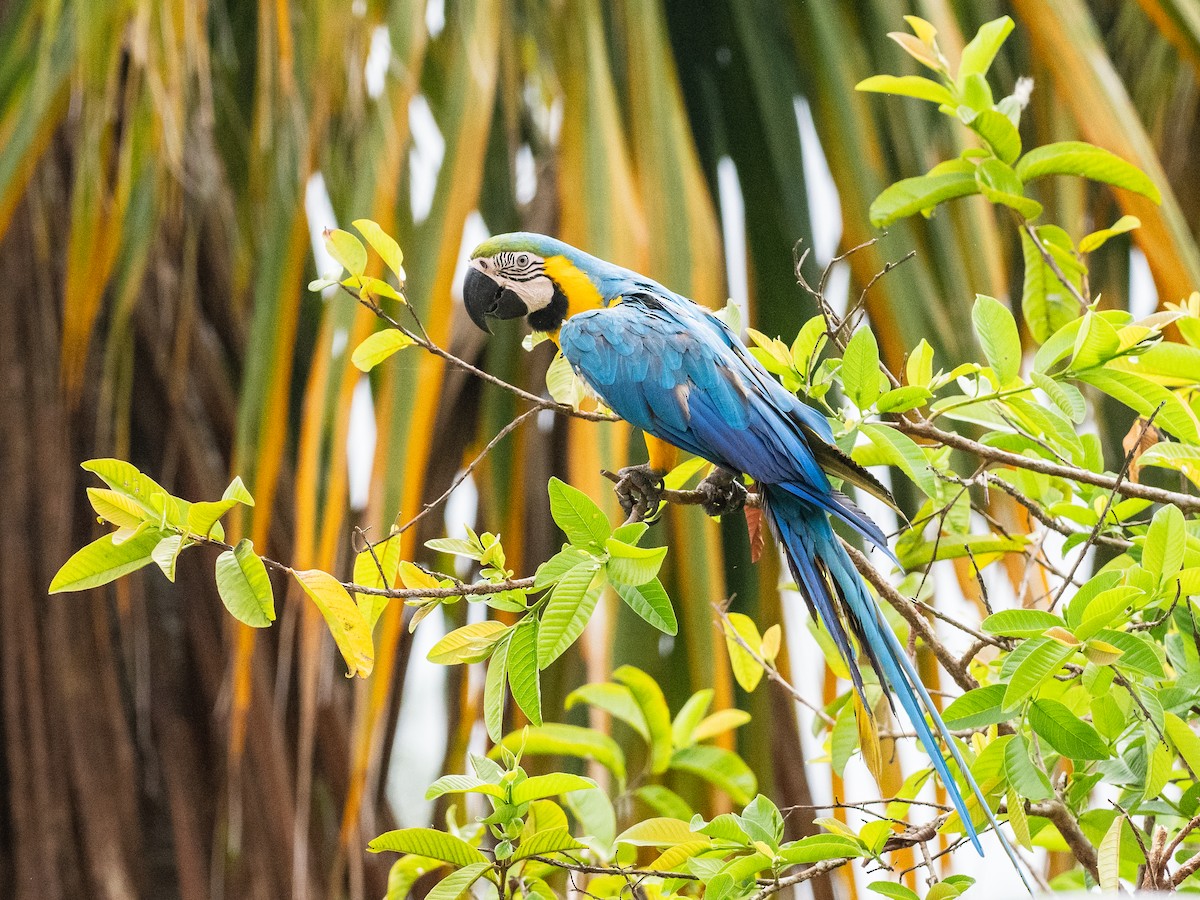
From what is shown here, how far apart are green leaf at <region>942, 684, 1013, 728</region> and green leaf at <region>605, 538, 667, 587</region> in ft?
0.78

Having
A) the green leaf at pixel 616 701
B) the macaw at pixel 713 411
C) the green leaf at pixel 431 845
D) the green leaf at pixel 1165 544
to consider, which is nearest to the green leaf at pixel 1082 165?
the macaw at pixel 713 411

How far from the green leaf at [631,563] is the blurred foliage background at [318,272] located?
0.52 metres

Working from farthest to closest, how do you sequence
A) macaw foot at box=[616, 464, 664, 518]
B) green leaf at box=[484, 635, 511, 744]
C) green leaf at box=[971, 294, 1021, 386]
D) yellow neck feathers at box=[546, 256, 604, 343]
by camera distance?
yellow neck feathers at box=[546, 256, 604, 343]
macaw foot at box=[616, 464, 664, 518]
green leaf at box=[971, 294, 1021, 386]
green leaf at box=[484, 635, 511, 744]

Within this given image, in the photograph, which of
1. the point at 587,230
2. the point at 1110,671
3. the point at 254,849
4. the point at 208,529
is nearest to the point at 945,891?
the point at 1110,671

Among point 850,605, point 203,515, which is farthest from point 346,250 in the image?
point 850,605

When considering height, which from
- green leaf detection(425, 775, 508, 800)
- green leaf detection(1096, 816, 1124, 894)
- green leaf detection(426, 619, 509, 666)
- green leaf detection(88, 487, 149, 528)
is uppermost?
green leaf detection(88, 487, 149, 528)

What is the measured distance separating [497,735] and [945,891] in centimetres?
32

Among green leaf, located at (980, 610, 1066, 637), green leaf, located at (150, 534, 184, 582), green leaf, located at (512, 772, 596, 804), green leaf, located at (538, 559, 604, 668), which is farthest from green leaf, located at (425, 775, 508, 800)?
green leaf, located at (980, 610, 1066, 637)

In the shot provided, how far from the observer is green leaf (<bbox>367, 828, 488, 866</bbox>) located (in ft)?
2.59

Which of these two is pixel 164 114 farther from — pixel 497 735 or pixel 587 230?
pixel 497 735

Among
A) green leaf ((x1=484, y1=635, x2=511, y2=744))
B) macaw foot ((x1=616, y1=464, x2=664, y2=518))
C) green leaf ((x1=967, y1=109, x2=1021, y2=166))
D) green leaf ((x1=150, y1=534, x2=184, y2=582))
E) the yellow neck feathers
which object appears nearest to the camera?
green leaf ((x1=150, y1=534, x2=184, y2=582))

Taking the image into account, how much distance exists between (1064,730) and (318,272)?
4.75ft

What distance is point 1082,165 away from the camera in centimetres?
106

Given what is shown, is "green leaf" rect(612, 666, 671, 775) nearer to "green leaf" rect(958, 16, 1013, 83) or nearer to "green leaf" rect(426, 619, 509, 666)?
"green leaf" rect(426, 619, 509, 666)
